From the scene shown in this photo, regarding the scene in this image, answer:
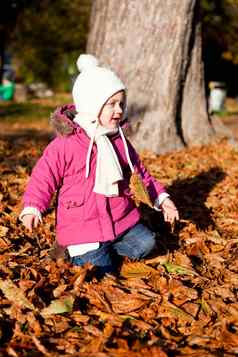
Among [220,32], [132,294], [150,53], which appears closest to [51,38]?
[220,32]

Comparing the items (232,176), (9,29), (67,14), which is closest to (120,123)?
(232,176)

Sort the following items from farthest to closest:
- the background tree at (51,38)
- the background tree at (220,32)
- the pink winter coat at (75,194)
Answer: the background tree at (51,38)
the background tree at (220,32)
the pink winter coat at (75,194)

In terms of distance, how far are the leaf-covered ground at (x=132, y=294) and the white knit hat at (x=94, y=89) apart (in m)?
0.93

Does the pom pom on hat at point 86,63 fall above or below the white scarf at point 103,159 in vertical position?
above

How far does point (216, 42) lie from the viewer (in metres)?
24.9

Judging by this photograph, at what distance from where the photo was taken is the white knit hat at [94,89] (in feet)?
10.5

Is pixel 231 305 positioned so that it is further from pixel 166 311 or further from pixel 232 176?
pixel 232 176

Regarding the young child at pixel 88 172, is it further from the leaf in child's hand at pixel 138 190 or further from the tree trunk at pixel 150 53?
the tree trunk at pixel 150 53

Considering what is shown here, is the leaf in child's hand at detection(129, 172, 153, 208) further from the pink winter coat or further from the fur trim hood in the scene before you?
the fur trim hood

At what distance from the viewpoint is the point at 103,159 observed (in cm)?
324

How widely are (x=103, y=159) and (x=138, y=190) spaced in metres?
0.31

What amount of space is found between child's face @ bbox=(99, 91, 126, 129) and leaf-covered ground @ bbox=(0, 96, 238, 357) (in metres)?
0.87

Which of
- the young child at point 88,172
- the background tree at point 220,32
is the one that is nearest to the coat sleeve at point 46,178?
the young child at point 88,172

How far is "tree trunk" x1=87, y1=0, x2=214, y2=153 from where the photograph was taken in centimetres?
588
